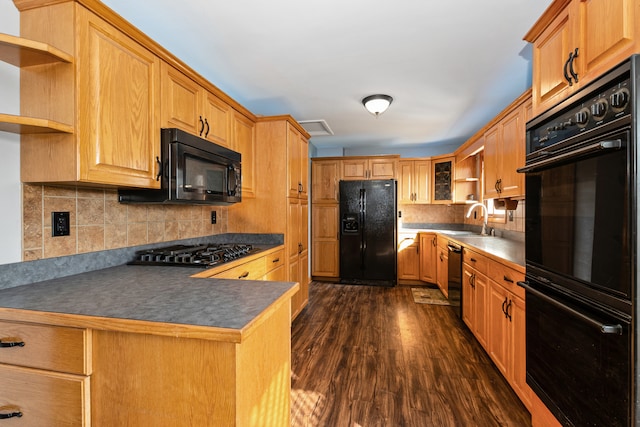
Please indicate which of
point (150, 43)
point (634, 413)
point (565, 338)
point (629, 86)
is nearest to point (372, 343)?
point (565, 338)

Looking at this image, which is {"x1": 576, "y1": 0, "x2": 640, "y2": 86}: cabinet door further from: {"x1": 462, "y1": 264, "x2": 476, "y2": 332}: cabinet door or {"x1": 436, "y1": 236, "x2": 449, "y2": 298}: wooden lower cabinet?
{"x1": 436, "y1": 236, "x2": 449, "y2": 298}: wooden lower cabinet

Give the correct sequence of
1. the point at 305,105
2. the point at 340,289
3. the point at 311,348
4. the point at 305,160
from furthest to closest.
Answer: the point at 340,289 < the point at 305,160 < the point at 305,105 < the point at 311,348

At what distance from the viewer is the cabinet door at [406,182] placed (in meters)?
5.09

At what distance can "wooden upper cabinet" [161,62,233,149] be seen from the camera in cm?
188

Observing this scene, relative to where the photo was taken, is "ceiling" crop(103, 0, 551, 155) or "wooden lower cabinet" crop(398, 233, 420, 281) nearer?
"ceiling" crop(103, 0, 551, 155)

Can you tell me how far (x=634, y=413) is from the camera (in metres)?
0.93

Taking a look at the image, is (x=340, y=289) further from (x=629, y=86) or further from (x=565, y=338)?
(x=629, y=86)

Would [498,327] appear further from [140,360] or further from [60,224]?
[60,224]

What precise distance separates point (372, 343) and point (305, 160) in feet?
7.34

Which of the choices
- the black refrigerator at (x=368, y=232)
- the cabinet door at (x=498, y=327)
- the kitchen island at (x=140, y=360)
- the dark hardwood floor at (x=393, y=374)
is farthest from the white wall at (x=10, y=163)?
the black refrigerator at (x=368, y=232)

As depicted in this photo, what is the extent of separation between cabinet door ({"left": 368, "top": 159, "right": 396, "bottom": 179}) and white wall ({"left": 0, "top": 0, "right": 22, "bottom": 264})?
426 centimetres

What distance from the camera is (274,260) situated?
282 centimetres

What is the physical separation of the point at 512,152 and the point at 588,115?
1.55 metres

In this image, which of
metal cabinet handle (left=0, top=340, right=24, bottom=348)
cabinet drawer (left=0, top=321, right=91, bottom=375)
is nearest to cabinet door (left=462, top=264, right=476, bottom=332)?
cabinet drawer (left=0, top=321, right=91, bottom=375)
